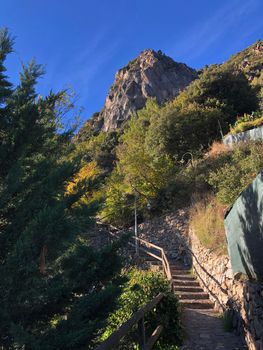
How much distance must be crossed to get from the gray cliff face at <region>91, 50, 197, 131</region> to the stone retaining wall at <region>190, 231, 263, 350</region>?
48228 millimetres

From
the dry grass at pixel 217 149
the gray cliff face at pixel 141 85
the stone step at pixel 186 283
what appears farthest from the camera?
the gray cliff face at pixel 141 85

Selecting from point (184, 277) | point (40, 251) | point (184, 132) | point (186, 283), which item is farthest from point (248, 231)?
point (184, 132)

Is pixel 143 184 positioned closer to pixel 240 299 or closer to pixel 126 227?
pixel 126 227

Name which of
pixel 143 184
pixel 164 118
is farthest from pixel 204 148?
pixel 143 184

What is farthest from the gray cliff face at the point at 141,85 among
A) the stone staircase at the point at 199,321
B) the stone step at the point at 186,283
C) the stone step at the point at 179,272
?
the stone staircase at the point at 199,321

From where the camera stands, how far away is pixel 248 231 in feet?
20.7

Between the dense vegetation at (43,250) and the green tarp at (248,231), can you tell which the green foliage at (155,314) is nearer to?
the green tarp at (248,231)

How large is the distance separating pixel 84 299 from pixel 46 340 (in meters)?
0.61

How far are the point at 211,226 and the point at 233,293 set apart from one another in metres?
3.64

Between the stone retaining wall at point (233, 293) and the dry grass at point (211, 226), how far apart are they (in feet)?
0.88

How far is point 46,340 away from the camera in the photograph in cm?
364

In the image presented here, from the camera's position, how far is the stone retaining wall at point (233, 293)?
20.6 feet

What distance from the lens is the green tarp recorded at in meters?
5.78

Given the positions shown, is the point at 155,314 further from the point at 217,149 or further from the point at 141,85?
the point at 141,85
